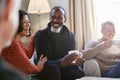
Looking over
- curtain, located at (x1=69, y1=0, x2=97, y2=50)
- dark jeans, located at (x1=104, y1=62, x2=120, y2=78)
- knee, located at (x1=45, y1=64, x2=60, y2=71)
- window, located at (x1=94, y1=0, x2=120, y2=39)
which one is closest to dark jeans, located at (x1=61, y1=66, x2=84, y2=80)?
knee, located at (x1=45, y1=64, x2=60, y2=71)

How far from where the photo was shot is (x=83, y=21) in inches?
138

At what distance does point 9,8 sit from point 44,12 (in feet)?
11.1

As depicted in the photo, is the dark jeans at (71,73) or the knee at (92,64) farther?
the knee at (92,64)

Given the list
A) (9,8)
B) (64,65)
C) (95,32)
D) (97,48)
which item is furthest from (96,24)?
(9,8)

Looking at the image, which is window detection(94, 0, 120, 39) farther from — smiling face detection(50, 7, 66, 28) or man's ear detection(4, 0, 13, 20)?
man's ear detection(4, 0, 13, 20)

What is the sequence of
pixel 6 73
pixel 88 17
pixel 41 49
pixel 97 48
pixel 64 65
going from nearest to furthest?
1. pixel 6 73
2. pixel 64 65
3. pixel 41 49
4. pixel 97 48
5. pixel 88 17

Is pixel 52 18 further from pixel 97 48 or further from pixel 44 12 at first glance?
pixel 44 12

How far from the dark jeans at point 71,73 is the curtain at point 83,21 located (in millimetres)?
1191

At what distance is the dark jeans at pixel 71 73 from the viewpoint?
230cm

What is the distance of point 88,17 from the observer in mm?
3455

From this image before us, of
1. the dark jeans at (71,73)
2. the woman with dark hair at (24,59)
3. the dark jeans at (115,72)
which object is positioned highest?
the woman with dark hair at (24,59)

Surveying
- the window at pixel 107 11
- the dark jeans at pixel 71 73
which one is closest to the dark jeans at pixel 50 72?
the dark jeans at pixel 71 73

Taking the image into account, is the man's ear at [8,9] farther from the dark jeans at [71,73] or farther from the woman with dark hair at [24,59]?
the dark jeans at [71,73]

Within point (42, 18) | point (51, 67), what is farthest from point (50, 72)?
point (42, 18)
